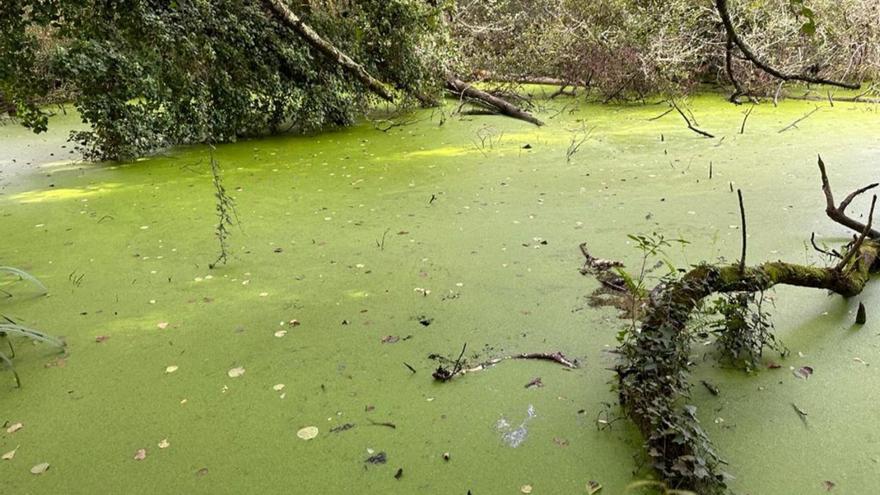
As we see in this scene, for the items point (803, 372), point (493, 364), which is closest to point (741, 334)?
point (803, 372)

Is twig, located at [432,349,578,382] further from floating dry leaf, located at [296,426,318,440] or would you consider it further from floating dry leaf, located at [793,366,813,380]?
floating dry leaf, located at [793,366,813,380]

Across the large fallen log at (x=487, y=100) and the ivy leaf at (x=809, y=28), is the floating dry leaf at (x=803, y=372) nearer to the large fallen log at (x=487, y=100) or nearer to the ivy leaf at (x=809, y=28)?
the ivy leaf at (x=809, y=28)

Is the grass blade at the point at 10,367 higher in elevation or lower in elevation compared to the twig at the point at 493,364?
lower

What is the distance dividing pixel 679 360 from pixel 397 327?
1.00 metres

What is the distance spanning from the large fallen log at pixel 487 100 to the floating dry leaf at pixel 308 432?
Result: 15.2ft

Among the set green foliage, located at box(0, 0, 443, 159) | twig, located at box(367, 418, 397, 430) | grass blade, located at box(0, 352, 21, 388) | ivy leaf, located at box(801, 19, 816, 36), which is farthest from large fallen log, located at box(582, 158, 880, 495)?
green foliage, located at box(0, 0, 443, 159)

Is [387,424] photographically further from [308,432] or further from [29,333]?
[29,333]

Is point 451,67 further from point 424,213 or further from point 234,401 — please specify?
point 234,401

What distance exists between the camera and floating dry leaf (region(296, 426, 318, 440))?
1.67 meters

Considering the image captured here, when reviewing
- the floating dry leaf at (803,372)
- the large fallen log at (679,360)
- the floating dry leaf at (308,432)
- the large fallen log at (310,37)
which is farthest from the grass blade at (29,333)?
the floating dry leaf at (803,372)

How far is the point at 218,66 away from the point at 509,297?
11.9 feet

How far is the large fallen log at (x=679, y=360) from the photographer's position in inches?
54.1

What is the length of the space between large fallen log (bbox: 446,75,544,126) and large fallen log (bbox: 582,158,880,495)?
3.93 metres

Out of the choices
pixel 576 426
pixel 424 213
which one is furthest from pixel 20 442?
pixel 424 213
